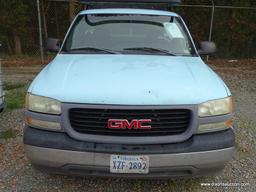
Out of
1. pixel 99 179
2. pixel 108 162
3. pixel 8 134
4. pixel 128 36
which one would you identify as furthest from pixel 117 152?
pixel 8 134

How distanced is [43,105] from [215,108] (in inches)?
61.1

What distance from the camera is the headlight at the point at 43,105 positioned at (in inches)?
127

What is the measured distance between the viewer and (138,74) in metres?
3.58

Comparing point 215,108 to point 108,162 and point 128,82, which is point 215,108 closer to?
point 128,82

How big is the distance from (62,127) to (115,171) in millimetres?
603

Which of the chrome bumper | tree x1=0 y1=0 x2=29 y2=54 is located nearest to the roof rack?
the chrome bumper

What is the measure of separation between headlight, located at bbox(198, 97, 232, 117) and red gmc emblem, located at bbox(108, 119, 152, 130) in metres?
0.49

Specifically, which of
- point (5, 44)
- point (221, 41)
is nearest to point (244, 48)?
point (221, 41)

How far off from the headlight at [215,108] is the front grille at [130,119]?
0.13 meters

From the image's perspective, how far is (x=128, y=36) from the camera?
15.6ft

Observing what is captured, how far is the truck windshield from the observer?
454cm

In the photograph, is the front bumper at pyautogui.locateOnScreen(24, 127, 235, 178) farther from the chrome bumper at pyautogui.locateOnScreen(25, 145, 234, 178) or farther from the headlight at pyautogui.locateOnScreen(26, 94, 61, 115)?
the headlight at pyautogui.locateOnScreen(26, 94, 61, 115)

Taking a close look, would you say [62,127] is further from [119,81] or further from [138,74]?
[138,74]

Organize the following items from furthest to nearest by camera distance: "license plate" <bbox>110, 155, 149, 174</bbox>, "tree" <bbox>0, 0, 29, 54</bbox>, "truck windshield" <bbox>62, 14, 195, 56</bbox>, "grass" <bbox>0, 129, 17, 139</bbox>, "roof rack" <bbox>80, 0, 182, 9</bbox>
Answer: "tree" <bbox>0, 0, 29, 54</bbox>
"roof rack" <bbox>80, 0, 182, 9</bbox>
"grass" <bbox>0, 129, 17, 139</bbox>
"truck windshield" <bbox>62, 14, 195, 56</bbox>
"license plate" <bbox>110, 155, 149, 174</bbox>
